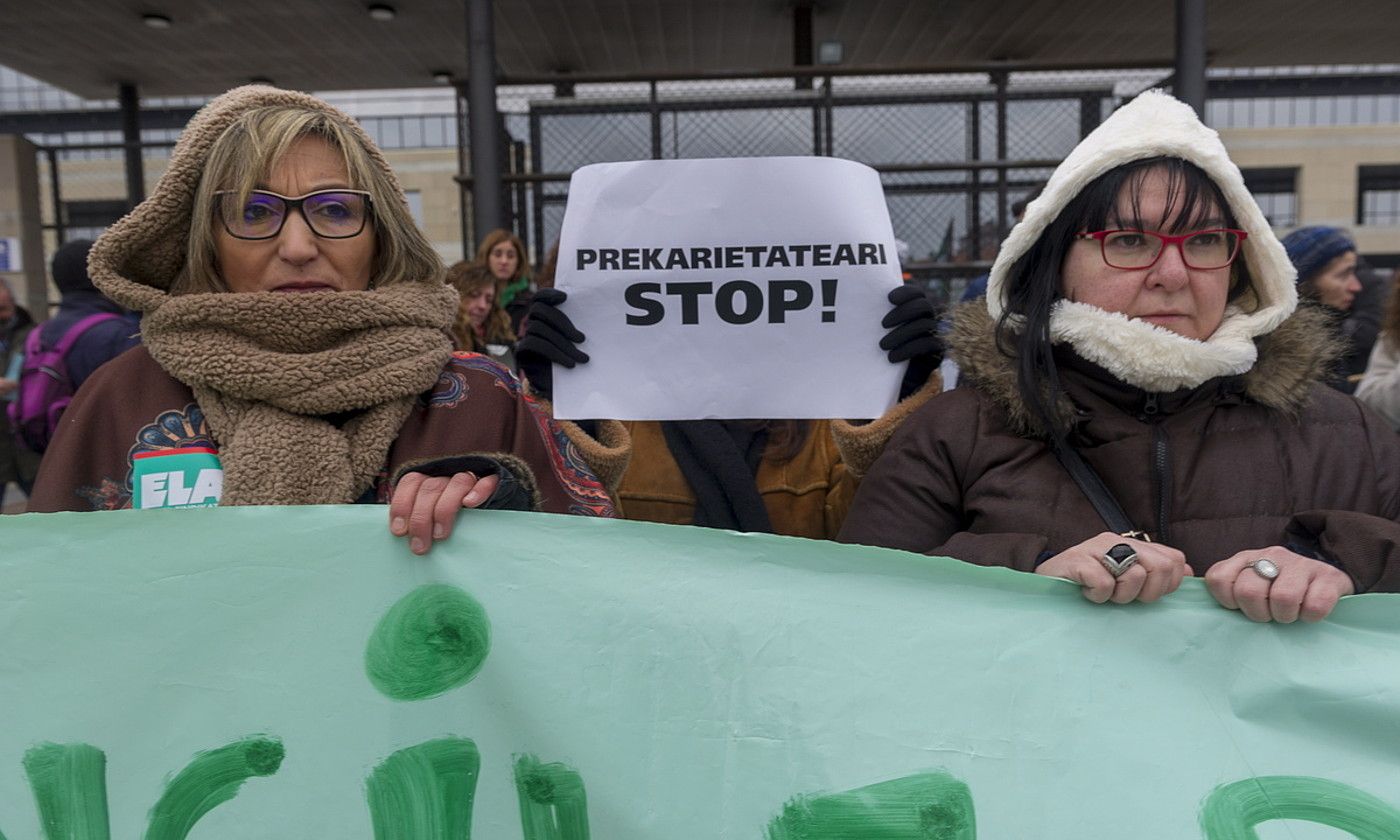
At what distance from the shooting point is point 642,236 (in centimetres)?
190

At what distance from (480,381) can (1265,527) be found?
1.21 metres

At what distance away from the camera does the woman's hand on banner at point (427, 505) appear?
1434 millimetres

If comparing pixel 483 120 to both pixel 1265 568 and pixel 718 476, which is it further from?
pixel 1265 568

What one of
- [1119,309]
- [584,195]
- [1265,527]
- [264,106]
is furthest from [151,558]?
[1265,527]

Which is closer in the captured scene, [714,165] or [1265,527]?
[1265,527]

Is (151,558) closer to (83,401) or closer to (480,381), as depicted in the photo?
(83,401)

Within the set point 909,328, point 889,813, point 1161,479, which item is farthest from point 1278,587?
point 909,328

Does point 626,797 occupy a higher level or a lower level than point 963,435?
lower

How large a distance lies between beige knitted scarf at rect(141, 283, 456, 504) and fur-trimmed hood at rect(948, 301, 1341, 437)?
883mm

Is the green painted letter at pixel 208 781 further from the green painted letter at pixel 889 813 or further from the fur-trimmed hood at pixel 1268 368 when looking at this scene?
the fur-trimmed hood at pixel 1268 368

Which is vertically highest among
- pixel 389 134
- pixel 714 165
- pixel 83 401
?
pixel 389 134

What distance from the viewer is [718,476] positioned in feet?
6.89

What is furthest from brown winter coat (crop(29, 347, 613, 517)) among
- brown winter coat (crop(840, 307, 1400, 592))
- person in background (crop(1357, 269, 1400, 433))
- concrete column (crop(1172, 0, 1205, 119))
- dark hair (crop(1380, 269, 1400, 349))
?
A: concrete column (crop(1172, 0, 1205, 119))

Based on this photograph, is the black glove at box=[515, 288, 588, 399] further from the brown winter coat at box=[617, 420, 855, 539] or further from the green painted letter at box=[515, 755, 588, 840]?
the green painted letter at box=[515, 755, 588, 840]
